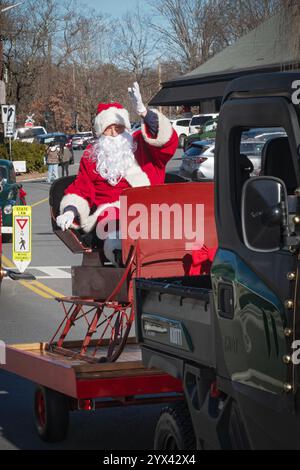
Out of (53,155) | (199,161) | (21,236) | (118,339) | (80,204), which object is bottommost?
(118,339)

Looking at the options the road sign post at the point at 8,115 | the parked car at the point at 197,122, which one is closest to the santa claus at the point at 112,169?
the road sign post at the point at 8,115

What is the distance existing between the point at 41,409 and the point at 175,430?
2.37 m

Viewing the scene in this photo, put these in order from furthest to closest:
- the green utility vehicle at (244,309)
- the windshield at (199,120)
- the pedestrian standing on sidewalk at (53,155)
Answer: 1. the windshield at (199,120)
2. the pedestrian standing on sidewalk at (53,155)
3. the green utility vehicle at (244,309)

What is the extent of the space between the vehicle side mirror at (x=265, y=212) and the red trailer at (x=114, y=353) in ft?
7.55

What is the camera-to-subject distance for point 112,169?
839cm

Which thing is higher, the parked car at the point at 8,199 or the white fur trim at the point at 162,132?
the white fur trim at the point at 162,132

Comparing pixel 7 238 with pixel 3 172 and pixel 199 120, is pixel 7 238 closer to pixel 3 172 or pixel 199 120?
pixel 3 172

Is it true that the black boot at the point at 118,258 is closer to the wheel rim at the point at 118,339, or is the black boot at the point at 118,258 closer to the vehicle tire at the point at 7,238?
the wheel rim at the point at 118,339

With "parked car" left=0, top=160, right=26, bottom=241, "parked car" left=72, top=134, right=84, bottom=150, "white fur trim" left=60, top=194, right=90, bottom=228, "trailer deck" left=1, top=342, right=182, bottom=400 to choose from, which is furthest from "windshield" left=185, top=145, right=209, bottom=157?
"parked car" left=72, top=134, right=84, bottom=150

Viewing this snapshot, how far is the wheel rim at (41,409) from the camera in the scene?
747cm

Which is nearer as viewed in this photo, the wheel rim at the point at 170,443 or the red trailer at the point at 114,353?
the wheel rim at the point at 170,443

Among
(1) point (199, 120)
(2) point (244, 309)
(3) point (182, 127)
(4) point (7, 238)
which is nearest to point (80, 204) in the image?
(2) point (244, 309)

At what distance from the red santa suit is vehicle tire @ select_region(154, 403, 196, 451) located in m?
3.01
